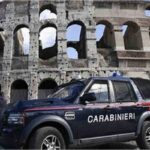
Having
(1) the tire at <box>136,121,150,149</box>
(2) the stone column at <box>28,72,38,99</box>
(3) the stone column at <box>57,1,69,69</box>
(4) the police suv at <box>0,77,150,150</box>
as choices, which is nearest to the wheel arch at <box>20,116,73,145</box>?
(4) the police suv at <box>0,77,150,150</box>

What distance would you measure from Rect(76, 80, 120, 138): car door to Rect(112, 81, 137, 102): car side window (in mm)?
263

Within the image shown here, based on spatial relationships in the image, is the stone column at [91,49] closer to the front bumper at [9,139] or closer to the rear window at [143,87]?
the rear window at [143,87]

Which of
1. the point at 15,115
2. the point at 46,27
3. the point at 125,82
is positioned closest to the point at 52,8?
the point at 46,27

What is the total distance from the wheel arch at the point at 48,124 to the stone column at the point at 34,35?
1616 cm

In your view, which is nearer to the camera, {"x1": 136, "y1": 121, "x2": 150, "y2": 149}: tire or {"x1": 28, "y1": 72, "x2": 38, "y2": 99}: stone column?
{"x1": 136, "y1": 121, "x2": 150, "y2": 149}: tire

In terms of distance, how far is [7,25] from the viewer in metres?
23.5

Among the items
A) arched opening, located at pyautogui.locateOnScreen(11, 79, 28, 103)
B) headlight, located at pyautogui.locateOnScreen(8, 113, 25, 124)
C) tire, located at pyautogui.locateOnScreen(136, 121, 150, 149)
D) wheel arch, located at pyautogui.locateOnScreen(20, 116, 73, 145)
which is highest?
arched opening, located at pyautogui.locateOnScreen(11, 79, 28, 103)

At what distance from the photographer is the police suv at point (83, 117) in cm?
597

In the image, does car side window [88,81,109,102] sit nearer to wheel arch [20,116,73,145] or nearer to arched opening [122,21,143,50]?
wheel arch [20,116,73,145]

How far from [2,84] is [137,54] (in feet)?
34.9

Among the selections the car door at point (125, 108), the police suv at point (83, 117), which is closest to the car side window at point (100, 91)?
the police suv at point (83, 117)

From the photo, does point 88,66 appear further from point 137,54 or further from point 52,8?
point 52,8

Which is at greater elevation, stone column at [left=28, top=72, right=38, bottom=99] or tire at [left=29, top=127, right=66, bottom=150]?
stone column at [left=28, top=72, right=38, bottom=99]

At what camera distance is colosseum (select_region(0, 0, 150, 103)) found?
2220 cm
